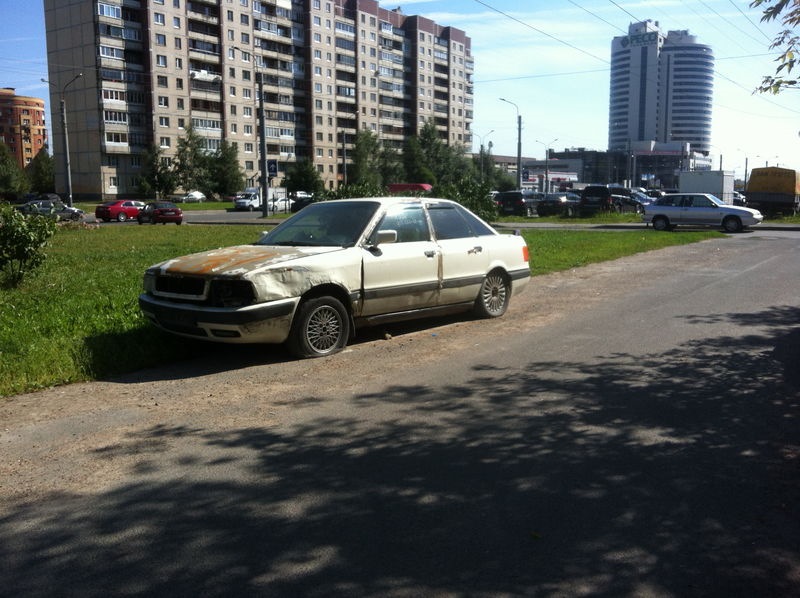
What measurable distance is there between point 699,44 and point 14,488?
287 feet

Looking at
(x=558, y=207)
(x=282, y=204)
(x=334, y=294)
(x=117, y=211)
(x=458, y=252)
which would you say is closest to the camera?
(x=334, y=294)

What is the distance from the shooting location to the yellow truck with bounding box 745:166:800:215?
40.2 metres

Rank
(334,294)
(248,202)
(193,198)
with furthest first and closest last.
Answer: (193,198), (248,202), (334,294)

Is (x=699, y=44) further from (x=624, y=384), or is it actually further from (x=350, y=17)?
(x=624, y=384)

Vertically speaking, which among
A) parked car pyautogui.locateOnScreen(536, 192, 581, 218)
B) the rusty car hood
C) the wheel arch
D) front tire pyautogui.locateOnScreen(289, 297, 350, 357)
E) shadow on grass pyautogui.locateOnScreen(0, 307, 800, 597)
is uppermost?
parked car pyautogui.locateOnScreen(536, 192, 581, 218)

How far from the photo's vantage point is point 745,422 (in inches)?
211

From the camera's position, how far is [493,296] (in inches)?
388

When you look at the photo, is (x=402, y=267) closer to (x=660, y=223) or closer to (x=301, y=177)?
(x=660, y=223)

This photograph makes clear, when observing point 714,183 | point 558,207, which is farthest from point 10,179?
point 714,183

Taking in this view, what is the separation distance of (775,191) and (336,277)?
1561 inches

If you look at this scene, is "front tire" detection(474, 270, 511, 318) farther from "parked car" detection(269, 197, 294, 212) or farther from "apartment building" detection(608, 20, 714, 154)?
"apartment building" detection(608, 20, 714, 154)

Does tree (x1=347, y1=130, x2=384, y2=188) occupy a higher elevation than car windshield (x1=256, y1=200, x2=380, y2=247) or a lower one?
higher

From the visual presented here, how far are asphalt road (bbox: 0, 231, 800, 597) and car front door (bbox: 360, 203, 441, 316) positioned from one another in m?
0.60

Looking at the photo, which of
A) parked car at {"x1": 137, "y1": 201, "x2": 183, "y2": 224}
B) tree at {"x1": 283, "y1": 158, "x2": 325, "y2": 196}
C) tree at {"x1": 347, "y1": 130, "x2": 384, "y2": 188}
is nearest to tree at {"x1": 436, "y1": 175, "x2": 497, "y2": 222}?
parked car at {"x1": 137, "y1": 201, "x2": 183, "y2": 224}
